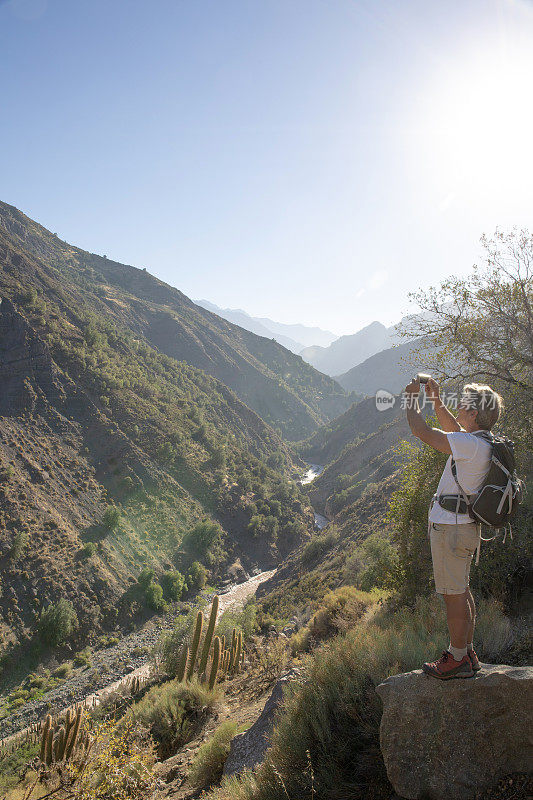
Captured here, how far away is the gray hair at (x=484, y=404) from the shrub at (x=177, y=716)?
8.24 meters

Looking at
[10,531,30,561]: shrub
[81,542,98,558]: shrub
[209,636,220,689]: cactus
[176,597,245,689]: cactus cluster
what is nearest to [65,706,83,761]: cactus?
[176,597,245,689]: cactus cluster

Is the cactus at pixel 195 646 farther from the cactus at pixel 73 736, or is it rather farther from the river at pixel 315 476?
the river at pixel 315 476

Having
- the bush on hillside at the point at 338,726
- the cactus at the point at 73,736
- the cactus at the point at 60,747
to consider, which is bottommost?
the cactus at the point at 60,747

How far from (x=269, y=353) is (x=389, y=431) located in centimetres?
9009

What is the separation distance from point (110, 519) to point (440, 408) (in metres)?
38.2

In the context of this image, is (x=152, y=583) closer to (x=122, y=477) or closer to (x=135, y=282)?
(x=122, y=477)

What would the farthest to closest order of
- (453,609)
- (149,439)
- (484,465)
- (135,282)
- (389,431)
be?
(135,282) < (389,431) < (149,439) < (453,609) < (484,465)

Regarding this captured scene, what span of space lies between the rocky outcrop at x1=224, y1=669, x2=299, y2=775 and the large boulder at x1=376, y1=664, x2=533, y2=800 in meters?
2.05

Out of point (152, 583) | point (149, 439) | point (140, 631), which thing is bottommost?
point (140, 631)

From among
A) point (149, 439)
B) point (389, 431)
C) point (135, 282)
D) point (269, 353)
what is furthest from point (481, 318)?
point (269, 353)

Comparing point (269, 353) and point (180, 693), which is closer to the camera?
point (180, 693)

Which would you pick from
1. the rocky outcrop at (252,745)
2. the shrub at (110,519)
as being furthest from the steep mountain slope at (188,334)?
the rocky outcrop at (252,745)

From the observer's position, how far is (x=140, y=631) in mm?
30672

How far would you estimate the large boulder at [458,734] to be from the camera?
2504mm
